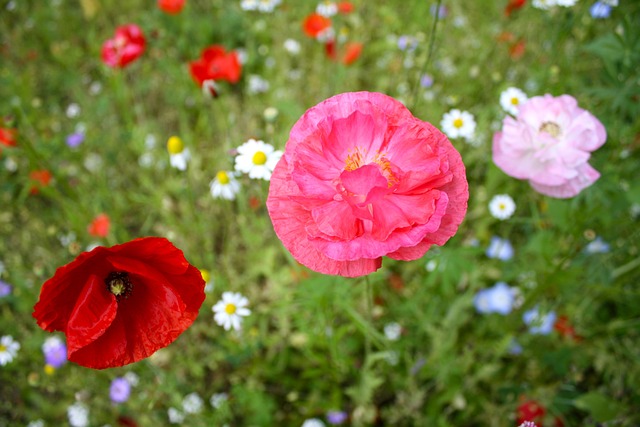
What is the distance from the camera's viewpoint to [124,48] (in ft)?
8.11

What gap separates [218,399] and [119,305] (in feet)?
3.72

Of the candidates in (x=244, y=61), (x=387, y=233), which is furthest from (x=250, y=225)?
(x=387, y=233)

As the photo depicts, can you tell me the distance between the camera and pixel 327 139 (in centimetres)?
111

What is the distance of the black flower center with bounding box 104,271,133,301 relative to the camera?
122 cm

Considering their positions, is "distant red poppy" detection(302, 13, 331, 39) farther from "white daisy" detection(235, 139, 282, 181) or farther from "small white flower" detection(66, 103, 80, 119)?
"small white flower" detection(66, 103, 80, 119)

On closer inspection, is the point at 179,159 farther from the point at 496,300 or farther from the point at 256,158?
the point at 496,300

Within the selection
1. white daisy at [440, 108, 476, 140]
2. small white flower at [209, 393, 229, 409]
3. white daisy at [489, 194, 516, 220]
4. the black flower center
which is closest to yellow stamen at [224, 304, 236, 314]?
small white flower at [209, 393, 229, 409]

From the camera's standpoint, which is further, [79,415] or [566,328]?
[566,328]

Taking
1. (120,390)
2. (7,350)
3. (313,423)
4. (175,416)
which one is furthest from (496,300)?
(7,350)

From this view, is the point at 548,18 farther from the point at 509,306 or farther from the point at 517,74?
the point at 509,306

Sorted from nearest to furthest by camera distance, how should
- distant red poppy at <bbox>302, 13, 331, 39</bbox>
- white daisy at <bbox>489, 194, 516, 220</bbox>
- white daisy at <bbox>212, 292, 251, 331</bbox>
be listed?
white daisy at <bbox>212, 292, 251, 331</bbox>
white daisy at <bbox>489, 194, 516, 220</bbox>
distant red poppy at <bbox>302, 13, 331, 39</bbox>

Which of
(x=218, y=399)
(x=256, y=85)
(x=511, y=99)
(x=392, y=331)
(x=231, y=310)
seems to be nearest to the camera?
(x=231, y=310)

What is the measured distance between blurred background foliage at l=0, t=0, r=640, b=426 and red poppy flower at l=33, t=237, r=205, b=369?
63 centimetres

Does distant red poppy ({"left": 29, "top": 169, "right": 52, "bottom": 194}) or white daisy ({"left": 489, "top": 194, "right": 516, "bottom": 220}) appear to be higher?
white daisy ({"left": 489, "top": 194, "right": 516, "bottom": 220})
